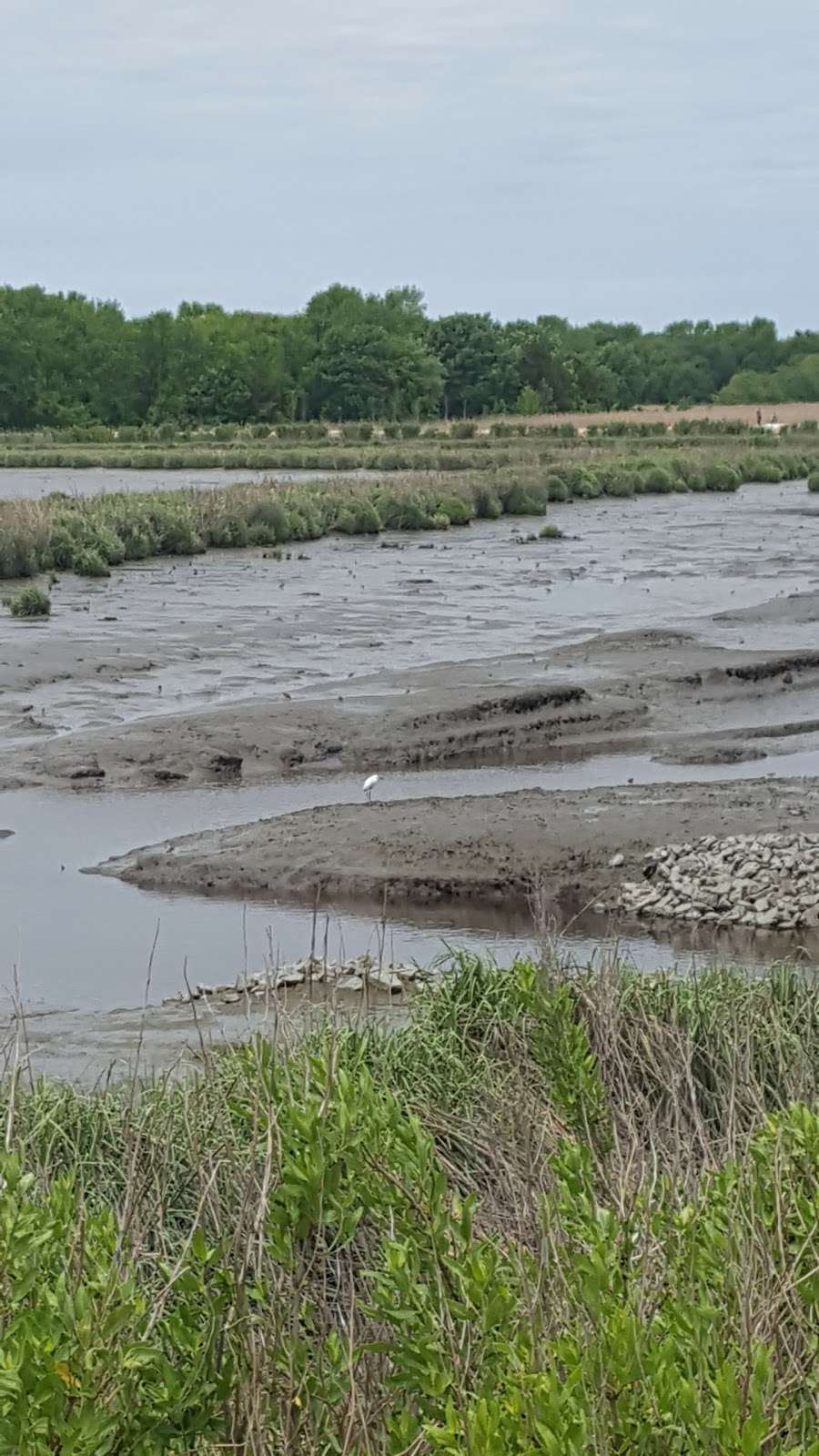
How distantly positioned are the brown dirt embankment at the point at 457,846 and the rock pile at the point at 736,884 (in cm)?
30

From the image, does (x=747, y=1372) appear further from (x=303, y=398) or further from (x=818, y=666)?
(x=303, y=398)

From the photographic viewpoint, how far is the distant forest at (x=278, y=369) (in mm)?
130125

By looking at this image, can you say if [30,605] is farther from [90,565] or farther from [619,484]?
Answer: [619,484]

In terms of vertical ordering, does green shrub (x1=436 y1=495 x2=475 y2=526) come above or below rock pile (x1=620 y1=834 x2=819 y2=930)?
above

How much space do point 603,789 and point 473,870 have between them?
3104mm

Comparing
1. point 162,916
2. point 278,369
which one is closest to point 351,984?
point 162,916

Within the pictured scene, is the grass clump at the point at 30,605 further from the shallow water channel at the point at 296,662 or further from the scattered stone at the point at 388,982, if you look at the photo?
the scattered stone at the point at 388,982

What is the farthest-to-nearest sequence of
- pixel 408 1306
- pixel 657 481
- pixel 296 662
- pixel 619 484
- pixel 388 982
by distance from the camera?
1. pixel 657 481
2. pixel 619 484
3. pixel 296 662
4. pixel 388 982
5. pixel 408 1306

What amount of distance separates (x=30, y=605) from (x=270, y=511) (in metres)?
13.1

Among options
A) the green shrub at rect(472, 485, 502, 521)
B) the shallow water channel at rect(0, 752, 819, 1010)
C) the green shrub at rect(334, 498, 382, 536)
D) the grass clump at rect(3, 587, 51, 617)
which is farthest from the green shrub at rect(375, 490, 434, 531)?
the shallow water channel at rect(0, 752, 819, 1010)

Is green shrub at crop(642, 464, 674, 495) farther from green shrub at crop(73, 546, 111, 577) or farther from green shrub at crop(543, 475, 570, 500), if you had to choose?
green shrub at crop(73, 546, 111, 577)

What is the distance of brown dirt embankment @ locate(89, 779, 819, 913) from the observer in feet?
43.2

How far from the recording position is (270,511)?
40.2m

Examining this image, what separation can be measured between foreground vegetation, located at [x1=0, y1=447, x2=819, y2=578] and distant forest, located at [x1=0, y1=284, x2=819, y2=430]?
70.3m
